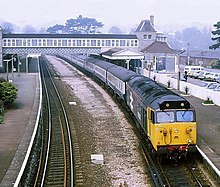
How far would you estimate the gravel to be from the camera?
1505cm

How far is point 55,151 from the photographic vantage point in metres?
18.7

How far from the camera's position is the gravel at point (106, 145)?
49.4 feet

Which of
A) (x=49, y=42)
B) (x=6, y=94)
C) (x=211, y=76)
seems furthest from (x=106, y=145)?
(x=49, y=42)

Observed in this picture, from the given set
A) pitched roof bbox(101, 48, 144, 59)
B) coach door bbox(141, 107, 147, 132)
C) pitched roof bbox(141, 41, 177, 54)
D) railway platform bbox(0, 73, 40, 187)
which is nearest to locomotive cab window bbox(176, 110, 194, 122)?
coach door bbox(141, 107, 147, 132)

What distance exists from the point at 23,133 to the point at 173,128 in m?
8.53

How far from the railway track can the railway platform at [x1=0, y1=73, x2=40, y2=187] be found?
0.81 metres

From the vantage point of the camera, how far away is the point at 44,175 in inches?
594

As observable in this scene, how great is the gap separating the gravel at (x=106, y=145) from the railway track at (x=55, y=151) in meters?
0.44

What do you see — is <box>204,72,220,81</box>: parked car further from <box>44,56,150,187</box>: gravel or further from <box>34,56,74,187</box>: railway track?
<box>34,56,74,187</box>: railway track

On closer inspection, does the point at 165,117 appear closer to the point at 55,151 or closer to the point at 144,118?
the point at 144,118

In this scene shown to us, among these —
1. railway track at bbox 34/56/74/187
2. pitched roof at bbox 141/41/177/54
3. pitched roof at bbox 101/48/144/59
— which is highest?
pitched roof at bbox 141/41/177/54

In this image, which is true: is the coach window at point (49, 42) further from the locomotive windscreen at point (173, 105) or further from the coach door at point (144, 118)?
the locomotive windscreen at point (173, 105)

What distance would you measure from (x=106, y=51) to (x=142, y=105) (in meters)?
49.1

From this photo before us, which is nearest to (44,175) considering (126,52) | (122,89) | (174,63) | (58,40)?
(122,89)
